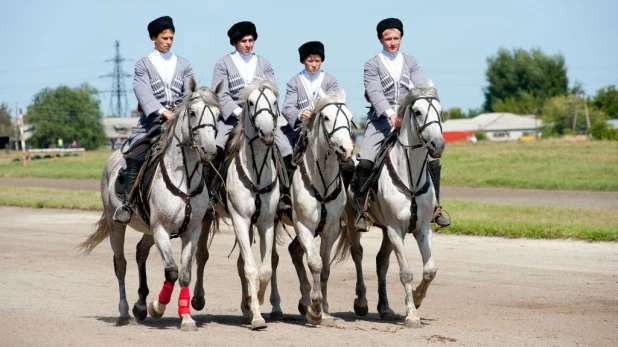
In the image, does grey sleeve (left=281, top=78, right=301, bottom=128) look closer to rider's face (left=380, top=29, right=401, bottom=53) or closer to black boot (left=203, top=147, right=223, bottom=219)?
black boot (left=203, top=147, right=223, bottom=219)

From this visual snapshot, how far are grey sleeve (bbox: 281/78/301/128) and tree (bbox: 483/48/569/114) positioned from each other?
128 metres

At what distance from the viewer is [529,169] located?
40.8 metres

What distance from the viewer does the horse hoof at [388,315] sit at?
11.5 metres

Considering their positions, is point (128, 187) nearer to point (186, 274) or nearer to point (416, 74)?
point (186, 274)

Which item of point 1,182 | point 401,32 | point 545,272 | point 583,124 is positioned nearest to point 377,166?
point 401,32

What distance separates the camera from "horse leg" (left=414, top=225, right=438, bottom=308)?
10.7m

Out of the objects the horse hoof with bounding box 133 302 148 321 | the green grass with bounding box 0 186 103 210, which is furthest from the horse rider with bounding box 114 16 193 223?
the green grass with bounding box 0 186 103 210

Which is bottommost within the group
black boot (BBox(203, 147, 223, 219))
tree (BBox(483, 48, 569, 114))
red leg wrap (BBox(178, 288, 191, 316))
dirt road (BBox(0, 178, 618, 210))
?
dirt road (BBox(0, 178, 618, 210))

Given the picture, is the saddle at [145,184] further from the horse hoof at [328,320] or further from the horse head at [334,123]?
the horse hoof at [328,320]

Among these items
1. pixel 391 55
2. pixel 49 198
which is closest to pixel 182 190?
pixel 391 55

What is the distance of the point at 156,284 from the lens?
14.5 meters

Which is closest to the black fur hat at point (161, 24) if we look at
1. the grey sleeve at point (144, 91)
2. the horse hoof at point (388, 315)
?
the grey sleeve at point (144, 91)

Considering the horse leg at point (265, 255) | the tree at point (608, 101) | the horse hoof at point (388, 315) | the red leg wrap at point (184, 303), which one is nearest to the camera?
the red leg wrap at point (184, 303)

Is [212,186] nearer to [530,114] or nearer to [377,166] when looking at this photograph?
[377,166]
